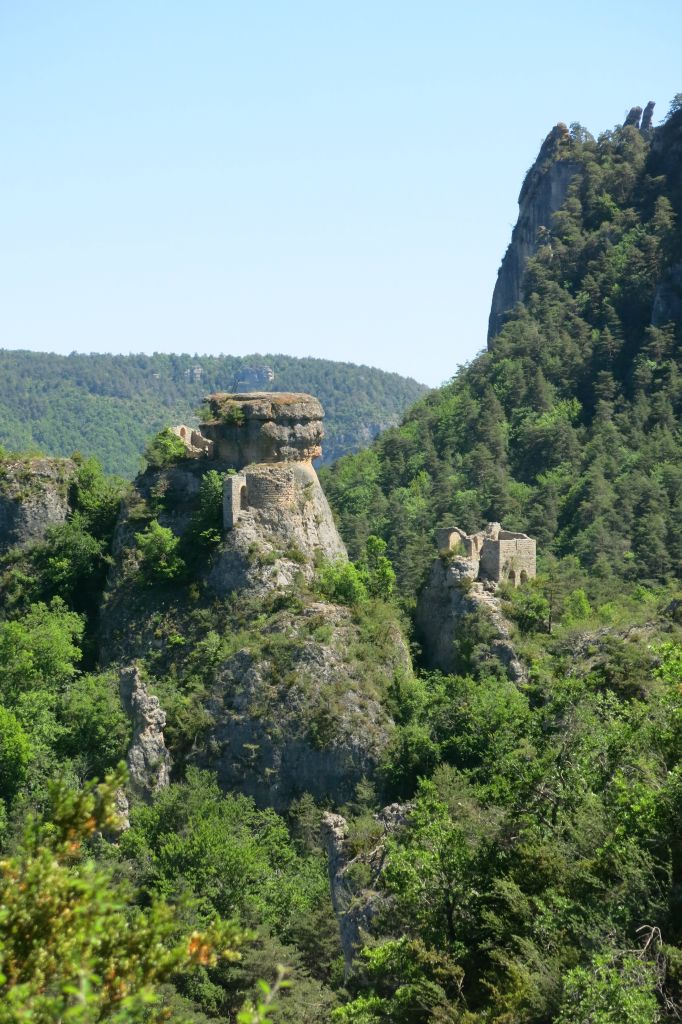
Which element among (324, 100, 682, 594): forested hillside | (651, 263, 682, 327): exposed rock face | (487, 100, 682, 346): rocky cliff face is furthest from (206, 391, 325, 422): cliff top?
(487, 100, 682, 346): rocky cliff face

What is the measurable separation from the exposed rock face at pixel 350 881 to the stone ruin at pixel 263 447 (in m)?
14.2

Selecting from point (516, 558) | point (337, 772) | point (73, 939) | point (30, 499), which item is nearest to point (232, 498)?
point (516, 558)

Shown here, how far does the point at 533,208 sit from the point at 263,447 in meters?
79.1

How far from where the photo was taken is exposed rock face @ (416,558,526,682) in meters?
42.2

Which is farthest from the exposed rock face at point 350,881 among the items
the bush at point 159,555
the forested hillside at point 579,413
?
the forested hillside at point 579,413

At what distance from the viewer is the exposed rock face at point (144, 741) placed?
38156 mm

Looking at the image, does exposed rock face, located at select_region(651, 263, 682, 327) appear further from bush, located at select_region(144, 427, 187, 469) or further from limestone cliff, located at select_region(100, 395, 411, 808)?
bush, located at select_region(144, 427, 187, 469)

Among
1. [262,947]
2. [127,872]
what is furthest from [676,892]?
[127,872]

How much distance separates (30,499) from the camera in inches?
1988

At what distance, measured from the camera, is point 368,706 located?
4031cm

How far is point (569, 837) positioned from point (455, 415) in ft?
238

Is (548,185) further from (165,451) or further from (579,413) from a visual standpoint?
(165,451)

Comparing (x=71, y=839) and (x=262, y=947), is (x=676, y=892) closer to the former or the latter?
(x=71, y=839)

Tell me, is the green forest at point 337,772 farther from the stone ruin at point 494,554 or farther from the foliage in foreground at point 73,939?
the stone ruin at point 494,554
